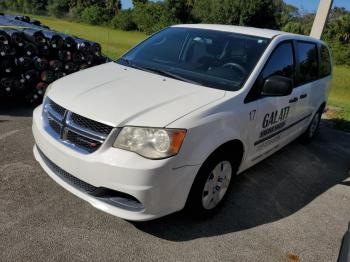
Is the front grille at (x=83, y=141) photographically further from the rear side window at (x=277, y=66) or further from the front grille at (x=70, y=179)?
the rear side window at (x=277, y=66)

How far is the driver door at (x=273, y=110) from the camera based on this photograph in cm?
370

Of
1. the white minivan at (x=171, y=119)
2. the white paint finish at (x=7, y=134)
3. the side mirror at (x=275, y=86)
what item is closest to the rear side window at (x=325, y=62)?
the white minivan at (x=171, y=119)

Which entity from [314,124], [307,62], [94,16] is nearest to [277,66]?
[307,62]

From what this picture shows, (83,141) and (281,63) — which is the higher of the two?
(281,63)

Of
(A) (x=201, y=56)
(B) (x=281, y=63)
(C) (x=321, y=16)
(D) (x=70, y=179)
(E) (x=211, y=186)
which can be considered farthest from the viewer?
→ (C) (x=321, y=16)

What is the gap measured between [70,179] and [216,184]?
1294 millimetres

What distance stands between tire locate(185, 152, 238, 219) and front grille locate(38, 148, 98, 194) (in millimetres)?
829

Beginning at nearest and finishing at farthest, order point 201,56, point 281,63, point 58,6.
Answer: point 201,56 → point 281,63 → point 58,6

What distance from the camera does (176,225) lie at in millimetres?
3396

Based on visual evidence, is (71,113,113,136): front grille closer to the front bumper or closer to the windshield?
the front bumper

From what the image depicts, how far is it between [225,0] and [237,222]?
48.7 m

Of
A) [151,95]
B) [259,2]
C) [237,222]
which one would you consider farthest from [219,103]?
[259,2]

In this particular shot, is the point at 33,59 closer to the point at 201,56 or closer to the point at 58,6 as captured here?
the point at 201,56

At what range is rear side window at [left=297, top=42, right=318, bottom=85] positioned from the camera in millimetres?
4746
